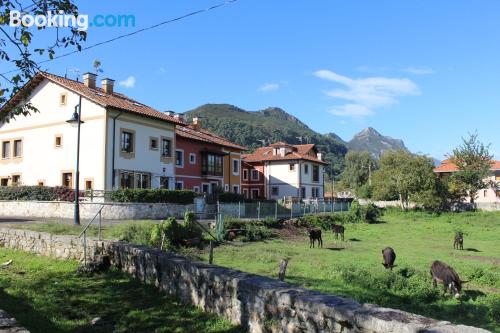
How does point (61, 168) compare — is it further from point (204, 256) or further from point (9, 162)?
point (204, 256)

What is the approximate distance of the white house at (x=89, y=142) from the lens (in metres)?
33.3

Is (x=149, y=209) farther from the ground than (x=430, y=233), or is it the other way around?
(x=149, y=209)

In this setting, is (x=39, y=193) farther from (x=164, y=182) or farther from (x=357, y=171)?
(x=357, y=171)

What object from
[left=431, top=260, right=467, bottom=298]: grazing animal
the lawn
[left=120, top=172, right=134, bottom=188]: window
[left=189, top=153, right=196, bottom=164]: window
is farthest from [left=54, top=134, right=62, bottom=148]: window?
[left=431, top=260, right=467, bottom=298]: grazing animal

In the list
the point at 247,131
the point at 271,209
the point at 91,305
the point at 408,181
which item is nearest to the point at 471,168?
the point at 408,181

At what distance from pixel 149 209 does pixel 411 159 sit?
37413 mm

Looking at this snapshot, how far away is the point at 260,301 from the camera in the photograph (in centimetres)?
608

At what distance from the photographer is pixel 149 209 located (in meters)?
28.0

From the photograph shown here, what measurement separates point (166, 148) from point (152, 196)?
10.5 metres

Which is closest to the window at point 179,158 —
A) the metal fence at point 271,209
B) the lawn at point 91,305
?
the metal fence at point 271,209

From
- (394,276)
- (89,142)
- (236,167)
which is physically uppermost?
(89,142)

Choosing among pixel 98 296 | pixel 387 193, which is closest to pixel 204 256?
pixel 98 296

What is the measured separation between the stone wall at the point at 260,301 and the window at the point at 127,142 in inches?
977

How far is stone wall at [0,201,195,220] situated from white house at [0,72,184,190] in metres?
5.40
